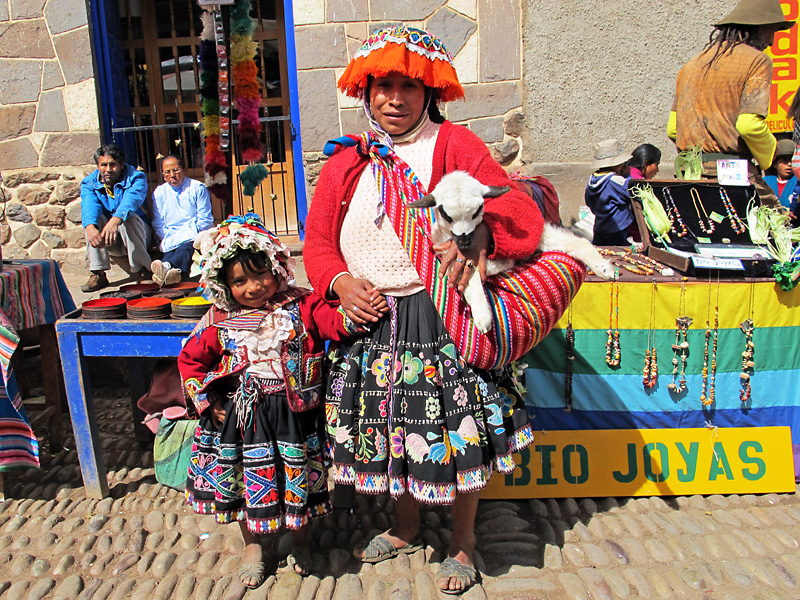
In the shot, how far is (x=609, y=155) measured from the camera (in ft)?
17.4

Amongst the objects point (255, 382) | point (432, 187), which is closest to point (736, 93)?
point (432, 187)

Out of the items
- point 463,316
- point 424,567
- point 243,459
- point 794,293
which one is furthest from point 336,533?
point 794,293

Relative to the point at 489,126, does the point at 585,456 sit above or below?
below

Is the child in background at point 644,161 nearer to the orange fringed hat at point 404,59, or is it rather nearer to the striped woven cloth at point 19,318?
the orange fringed hat at point 404,59

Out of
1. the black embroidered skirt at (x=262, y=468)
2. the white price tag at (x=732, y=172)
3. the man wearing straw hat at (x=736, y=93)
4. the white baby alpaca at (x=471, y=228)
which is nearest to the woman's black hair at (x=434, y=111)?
the white baby alpaca at (x=471, y=228)

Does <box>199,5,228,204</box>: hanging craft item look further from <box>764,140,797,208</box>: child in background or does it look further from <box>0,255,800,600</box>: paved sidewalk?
<box>764,140,797,208</box>: child in background

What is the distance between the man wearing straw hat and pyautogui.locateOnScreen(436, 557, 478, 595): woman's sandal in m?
2.81

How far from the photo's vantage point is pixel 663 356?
10.0 feet

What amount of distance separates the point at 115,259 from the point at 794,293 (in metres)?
5.53

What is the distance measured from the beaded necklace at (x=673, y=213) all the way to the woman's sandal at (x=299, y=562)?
2.50 meters

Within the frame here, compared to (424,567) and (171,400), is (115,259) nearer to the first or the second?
(171,400)

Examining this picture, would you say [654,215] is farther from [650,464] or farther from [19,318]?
[19,318]

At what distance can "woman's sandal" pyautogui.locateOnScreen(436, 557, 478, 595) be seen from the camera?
7.89 ft

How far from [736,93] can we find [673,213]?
Answer: 104cm
